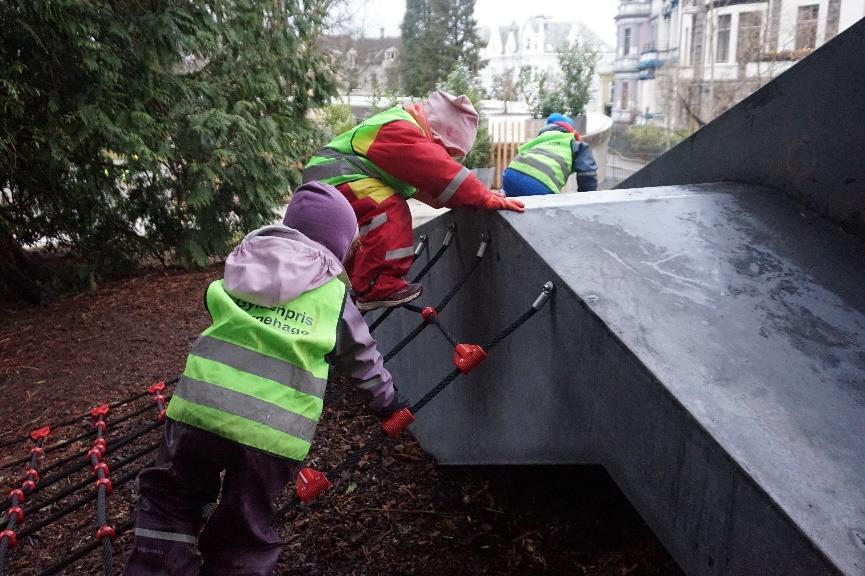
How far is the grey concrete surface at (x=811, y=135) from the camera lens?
244 centimetres

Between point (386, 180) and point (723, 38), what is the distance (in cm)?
2558

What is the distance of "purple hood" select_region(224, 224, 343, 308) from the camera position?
1.91m

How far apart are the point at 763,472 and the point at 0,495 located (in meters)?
3.69

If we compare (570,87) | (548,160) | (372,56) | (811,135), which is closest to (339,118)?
(570,87)

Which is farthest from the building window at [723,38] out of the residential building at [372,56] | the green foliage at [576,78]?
the residential building at [372,56]

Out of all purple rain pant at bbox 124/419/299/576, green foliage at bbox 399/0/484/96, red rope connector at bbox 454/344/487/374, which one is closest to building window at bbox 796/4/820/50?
red rope connector at bbox 454/344/487/374

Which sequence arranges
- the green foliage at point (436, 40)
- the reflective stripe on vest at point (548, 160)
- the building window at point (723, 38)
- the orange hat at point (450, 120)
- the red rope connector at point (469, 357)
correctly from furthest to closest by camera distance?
1. the green foliage at point (436, 40)
2. the building window at point (723, 38)
3. the reflective stripe on vest at point (548, 160)
4. the orange hat at point (450, 120)
5. the red rope connector at point (469, 357)

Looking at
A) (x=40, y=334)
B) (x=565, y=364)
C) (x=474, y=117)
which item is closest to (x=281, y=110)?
(x=40, y=334)

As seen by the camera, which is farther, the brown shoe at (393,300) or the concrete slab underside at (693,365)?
the brown shoe at (393,300)

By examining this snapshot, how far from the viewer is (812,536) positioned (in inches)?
50.3

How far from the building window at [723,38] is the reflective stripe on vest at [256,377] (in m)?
25.9

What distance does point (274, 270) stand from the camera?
6.38 ft

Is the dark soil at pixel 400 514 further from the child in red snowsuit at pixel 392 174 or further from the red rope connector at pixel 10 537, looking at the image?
the child in red snowsuit at pixel 392 174

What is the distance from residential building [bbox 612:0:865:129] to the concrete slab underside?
28.8ft
